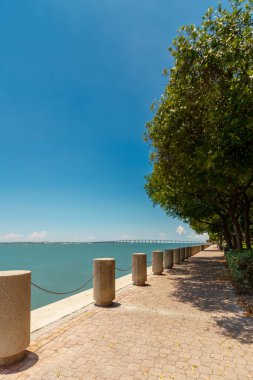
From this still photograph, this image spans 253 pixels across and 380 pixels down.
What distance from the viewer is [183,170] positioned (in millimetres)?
11812

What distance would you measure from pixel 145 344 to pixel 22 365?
7.69 ft

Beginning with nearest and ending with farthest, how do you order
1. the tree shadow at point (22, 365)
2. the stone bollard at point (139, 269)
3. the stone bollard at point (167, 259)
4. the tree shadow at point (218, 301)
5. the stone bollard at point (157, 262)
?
the tree shadow at point (22, 365), the tree shadow at point (218, 301), the stone bollard at point (139, 269), the stone bollard at point (157, 262), the stone bollard at point (167, 259)

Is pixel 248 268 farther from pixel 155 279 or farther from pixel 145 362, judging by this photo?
pixel 145 362

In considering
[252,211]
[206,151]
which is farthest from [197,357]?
[252,211]

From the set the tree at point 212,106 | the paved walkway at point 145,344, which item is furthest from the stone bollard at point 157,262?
the paved walkway at point 145,344

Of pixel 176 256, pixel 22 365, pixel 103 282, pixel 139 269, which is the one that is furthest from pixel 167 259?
pixel 22 365

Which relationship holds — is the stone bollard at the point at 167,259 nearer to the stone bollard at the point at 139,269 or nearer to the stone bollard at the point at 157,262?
the stone bollard at the point at 157,262

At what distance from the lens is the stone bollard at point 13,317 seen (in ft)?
13.9

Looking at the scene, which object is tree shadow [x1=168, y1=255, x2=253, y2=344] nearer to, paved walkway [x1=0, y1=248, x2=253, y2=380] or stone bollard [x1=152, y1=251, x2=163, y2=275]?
paved walkway [x1=0, y1=248, x2=253, y2=380]

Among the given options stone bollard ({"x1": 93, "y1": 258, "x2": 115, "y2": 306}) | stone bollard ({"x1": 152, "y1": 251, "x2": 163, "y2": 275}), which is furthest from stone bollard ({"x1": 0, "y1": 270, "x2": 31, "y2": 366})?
stone bollard ({"x1": 152, "y1": 251, "x2": 163, "y2": 275})

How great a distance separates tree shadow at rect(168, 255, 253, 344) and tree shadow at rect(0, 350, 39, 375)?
4161 mm

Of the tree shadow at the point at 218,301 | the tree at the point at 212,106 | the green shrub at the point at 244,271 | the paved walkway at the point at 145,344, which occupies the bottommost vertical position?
the tree shadow at the point at 218,301

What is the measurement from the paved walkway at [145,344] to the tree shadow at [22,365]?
16 millimetres

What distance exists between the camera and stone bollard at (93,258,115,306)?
7.96 m
